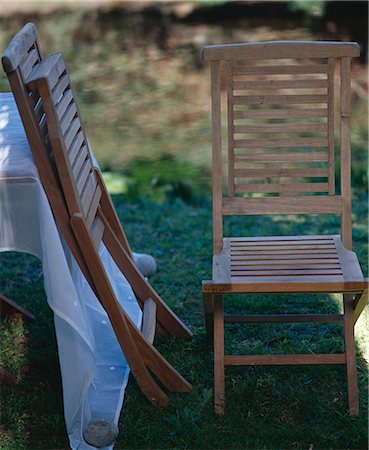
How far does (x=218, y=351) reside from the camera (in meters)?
2.98

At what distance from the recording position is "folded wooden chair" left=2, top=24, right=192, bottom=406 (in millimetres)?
2699

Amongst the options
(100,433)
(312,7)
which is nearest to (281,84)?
(100,433)

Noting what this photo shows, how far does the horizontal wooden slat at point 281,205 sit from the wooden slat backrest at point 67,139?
53 centimetres

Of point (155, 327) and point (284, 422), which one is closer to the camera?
point (284, 422)

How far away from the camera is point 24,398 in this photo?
3100mm

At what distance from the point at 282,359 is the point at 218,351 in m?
0.23

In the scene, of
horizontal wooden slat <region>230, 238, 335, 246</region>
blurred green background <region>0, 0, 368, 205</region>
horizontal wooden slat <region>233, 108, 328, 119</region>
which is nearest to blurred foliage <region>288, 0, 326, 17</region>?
blurred green background <region>0, 0, 368, 205</region>

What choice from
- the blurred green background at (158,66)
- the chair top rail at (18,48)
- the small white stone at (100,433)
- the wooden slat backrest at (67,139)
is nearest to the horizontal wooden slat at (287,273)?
the wooden slat backrest at (67,139)

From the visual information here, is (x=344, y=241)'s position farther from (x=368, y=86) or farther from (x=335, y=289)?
(x=368, y=86)

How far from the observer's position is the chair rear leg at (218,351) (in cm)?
297

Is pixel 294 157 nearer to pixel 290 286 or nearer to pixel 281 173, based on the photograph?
pixel 281 173

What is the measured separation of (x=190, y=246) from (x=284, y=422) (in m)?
1.87

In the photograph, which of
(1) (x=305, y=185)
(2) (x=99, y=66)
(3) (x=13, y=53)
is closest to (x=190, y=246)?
(1) (x=305, y=185)

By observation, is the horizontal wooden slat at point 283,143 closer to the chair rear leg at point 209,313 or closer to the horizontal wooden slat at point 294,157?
the horizontal wooden slat at point 294,157
